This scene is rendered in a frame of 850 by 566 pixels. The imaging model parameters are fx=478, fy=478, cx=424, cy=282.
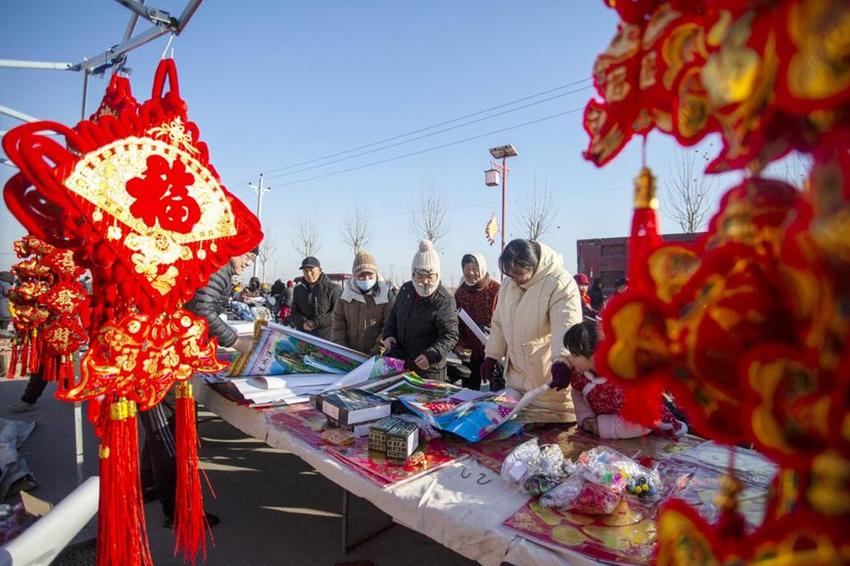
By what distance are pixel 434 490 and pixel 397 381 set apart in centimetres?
109

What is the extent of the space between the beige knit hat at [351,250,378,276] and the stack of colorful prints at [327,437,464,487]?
1987 millimetres

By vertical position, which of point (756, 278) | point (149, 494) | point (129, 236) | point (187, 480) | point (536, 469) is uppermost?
point (129, 236)

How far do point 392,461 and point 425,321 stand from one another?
1605 mm

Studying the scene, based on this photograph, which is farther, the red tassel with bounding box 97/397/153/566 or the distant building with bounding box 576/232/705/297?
the distant building with bounding box 576/232/705/297

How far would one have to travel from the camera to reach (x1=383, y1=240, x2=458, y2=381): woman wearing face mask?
10.3 ft

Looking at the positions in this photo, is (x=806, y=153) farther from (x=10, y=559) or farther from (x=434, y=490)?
(x=10, y=559)

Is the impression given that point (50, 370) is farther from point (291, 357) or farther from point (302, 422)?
point (302, 422)

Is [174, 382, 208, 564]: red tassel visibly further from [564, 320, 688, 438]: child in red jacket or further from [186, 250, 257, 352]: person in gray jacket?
[564, 320, 688, 438]: child in red jacket

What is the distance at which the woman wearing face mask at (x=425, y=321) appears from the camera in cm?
315

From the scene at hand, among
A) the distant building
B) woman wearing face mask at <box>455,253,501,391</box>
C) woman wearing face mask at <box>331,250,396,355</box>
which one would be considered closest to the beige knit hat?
woman wearing face mask at <box>331,250,396,355</box>

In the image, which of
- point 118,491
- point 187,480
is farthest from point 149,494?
point 118,491

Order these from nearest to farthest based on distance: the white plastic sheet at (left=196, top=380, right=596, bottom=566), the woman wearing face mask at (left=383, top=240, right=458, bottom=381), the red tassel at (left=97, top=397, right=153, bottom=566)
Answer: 1. the white plastic sheet at (left=196, top=380, right=596, bottom=566)
2. the red tassel at (left=97, top=397, right=153, bottom=566)
3. the woman wearing face mask at (left=383, top=240, right=458, bottom=381)

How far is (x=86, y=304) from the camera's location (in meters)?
1.35

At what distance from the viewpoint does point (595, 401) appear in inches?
73.6
